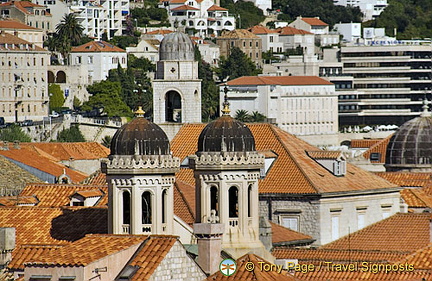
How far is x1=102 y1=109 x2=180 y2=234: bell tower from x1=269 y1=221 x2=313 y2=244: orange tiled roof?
9226 mm

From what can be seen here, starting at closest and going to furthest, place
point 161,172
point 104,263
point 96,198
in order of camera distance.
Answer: point 104,263 → point 161,172 → point 96,198

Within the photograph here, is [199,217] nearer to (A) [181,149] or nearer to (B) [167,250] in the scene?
(B) [167,250]

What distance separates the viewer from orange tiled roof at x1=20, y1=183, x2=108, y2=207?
56469 millimetres

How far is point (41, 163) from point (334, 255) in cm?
3775

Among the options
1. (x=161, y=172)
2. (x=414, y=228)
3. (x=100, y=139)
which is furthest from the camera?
(x=100, y=139)

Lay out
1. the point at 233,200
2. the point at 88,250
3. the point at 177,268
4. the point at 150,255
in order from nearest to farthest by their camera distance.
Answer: the point at 177,268 < the point at 150,255 < the point at 88,250 < the point at 233,200

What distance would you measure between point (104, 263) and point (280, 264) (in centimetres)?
671

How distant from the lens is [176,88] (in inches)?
3324

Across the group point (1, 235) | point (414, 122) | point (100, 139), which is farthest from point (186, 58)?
point (100, 139)

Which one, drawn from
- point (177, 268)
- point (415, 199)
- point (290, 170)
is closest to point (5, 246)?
point (177, 268)

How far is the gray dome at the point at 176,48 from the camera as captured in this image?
291ft

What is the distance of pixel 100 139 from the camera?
575 ft

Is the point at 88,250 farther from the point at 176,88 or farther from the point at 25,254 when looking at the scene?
the point at 176,88

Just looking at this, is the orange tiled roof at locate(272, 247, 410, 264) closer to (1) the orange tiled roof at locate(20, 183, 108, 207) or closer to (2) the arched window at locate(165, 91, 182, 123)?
(1) the orange tiled roof at locate(20, 183, 108, 207)
